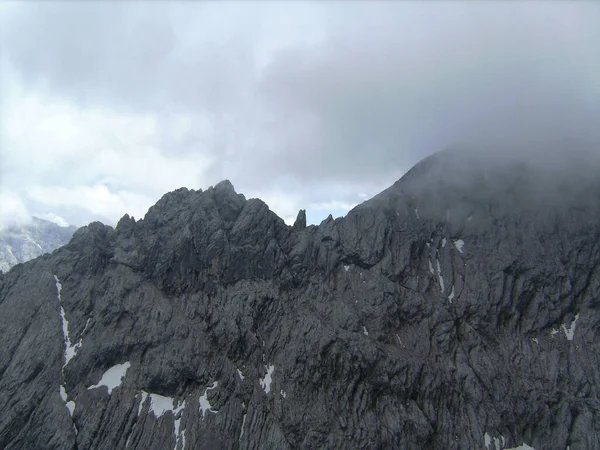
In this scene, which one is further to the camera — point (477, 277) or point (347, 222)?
point (347, 222)

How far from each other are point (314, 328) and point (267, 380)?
506 inches

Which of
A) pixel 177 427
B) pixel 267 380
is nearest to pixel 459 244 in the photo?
pixel 267 380

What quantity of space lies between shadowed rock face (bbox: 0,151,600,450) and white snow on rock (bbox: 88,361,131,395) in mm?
301

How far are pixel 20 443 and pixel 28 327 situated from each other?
67.7 feet

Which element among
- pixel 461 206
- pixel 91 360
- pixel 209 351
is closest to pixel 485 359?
pixel 461 206

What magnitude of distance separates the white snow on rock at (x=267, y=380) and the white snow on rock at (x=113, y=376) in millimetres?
24594

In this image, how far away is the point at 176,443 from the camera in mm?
62781

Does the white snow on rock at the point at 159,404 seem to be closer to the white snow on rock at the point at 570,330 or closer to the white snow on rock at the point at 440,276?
the white snow on rock at the point at 440,276

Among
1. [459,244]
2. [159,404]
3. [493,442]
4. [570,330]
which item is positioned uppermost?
[459,244]

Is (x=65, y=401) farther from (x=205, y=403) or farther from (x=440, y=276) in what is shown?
(x=440, y=276)

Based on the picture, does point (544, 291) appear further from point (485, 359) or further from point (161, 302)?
point (161, 302)

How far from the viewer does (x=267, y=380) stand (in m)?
71.1

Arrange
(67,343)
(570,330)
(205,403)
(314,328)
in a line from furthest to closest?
(570,330) → (314,328) → (67,343) → (205,403)

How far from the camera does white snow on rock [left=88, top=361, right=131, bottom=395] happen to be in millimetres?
68000
